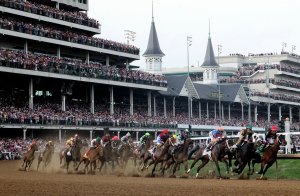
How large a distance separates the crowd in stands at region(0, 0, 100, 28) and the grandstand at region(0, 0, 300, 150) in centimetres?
9

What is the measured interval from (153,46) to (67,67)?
119 feet

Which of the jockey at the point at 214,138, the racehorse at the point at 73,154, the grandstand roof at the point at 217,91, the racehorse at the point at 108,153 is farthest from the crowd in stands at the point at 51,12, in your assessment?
the jockey at the point at 214,138

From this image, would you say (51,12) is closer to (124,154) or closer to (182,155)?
(124,154)

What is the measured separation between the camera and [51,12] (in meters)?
60.3

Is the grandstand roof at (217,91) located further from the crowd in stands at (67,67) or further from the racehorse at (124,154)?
the racehorse at (124,154)

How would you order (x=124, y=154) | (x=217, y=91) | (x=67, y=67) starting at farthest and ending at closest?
(x=217, y=91), (x=67, y=67), (x=124, y=154)

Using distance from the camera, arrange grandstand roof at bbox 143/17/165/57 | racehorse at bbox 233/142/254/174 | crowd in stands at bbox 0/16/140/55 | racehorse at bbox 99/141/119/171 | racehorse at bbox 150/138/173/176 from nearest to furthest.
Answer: racehorse at bbox 233/142/254/174 → racehorse at bbox 150/138/173/176 → racehorse at bbox 99/141/119/171 → crowd in stands at bbox 0/16/140/55 → grandstand roof at bbox 143/17/165/57

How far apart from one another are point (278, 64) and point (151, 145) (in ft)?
266

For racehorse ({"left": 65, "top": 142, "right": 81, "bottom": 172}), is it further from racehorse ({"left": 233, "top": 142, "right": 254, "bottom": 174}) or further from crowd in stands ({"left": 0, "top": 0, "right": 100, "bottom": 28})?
crowd in stands ({"left": 0, "top": 0, "right": 100, "bottom": 28})

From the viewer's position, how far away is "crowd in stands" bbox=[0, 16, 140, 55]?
54.9 metres

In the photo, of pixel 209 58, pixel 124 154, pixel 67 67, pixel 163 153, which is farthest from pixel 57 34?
pixel 209 58

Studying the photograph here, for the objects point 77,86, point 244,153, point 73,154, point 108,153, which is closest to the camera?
point 244,153

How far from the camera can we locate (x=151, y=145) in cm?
3228

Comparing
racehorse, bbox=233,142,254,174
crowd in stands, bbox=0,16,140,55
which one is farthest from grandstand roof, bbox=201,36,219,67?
racehorse, bbox=233,142,254,174
